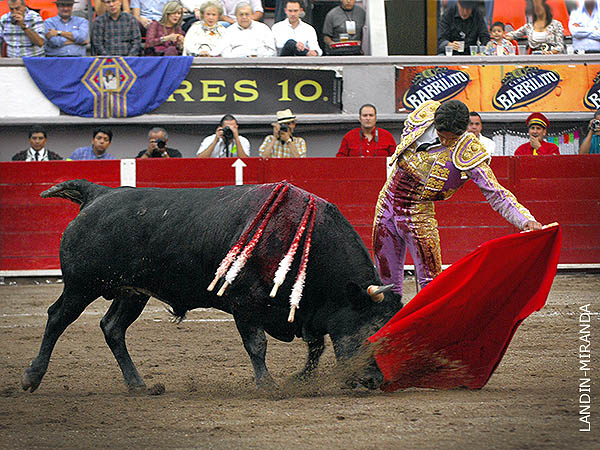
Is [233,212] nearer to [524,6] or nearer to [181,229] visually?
[181,229]

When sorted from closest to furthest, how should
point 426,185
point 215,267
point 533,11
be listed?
point 215,267
point 426,185
point 533,11

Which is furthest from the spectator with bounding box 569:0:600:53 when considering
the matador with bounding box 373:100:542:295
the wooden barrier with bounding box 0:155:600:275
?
the matador with bounding box 373:100:542:295

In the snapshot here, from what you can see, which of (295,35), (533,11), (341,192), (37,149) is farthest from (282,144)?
(533,11)

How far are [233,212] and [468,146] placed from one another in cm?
115

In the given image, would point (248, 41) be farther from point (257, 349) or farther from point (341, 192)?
point (257, 349)

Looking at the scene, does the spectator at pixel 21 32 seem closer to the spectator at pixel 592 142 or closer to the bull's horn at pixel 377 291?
the spectator at pixel 592 142

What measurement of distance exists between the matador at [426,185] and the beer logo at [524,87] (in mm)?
5564

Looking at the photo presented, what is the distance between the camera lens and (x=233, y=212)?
14.0 feet

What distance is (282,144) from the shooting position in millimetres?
8953

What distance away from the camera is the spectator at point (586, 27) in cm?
1027

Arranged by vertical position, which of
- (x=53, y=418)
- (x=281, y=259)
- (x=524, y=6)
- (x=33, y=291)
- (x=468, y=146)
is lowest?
(x=33, y=291)

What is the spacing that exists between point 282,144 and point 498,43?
2.81 metres

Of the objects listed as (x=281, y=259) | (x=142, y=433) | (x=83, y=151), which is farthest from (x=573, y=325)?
(x=83, y=151)

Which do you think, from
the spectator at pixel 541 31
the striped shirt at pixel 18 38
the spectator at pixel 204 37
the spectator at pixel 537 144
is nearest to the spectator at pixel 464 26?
the spectator at pixel 541 31
